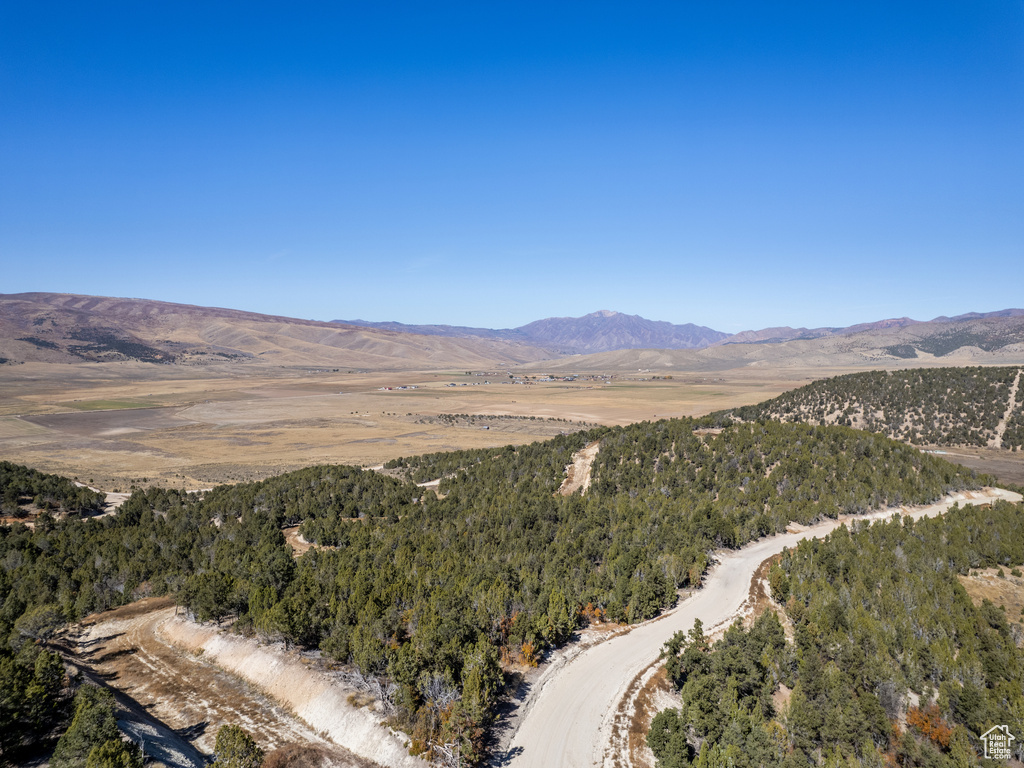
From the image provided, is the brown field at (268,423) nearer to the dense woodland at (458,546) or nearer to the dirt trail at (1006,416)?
the dirt trail at (1006,416)

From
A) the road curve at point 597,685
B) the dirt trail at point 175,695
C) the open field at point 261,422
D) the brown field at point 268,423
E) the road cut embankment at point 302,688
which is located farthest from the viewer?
the open field at point 261,422

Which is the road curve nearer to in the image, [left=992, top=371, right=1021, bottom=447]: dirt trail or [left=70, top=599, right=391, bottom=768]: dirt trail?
[left=70, top=599, right=391, bottom=768]: dirt trail

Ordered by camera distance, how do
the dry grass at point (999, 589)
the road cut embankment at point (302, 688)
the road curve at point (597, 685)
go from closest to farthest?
the road curve at point (597, 685) < the road cut embankment at point (302, 688) < the dry grass at point (999, 589)

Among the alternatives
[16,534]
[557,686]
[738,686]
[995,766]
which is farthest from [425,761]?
[16,534]

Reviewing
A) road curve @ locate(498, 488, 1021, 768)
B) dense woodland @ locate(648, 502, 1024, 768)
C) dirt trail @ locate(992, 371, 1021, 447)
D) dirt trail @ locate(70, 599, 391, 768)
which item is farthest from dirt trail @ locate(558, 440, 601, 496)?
dirt trail @ locate(992, 371, 1021, 447)

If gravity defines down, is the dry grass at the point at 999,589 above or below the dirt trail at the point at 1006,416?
below
